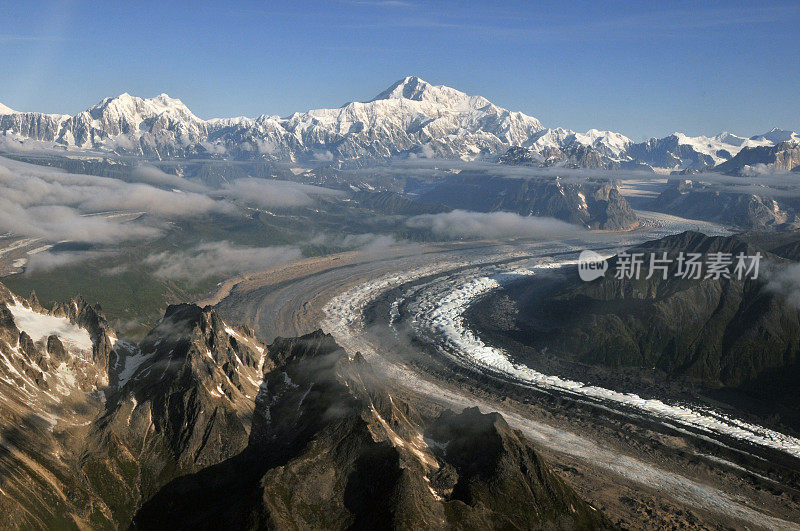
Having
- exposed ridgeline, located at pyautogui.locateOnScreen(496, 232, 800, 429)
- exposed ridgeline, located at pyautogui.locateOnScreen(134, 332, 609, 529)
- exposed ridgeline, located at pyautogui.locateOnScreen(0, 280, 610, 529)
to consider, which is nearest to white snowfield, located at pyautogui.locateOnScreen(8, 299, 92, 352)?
exposed ridgeline, located at pyautogui.locateOnScreen(0, 280, 610, 529)

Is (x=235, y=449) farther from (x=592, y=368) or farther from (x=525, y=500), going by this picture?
(x=592, y=368)

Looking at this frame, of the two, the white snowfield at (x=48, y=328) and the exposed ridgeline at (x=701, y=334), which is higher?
the white snowfield at (x=48, y=328)

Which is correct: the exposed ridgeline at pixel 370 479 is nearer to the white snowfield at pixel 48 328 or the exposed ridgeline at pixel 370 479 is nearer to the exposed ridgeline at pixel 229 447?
the exposed ridgeline at pixel 229 447

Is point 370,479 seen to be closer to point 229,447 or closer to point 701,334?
point 229,447

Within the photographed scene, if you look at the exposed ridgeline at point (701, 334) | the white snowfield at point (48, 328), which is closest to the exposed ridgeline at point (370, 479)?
the white snowfield at point (48, 328)

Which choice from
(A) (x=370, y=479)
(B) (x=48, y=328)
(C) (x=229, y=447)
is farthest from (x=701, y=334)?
(B) (x=48, y=328)

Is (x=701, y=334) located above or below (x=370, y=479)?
below
